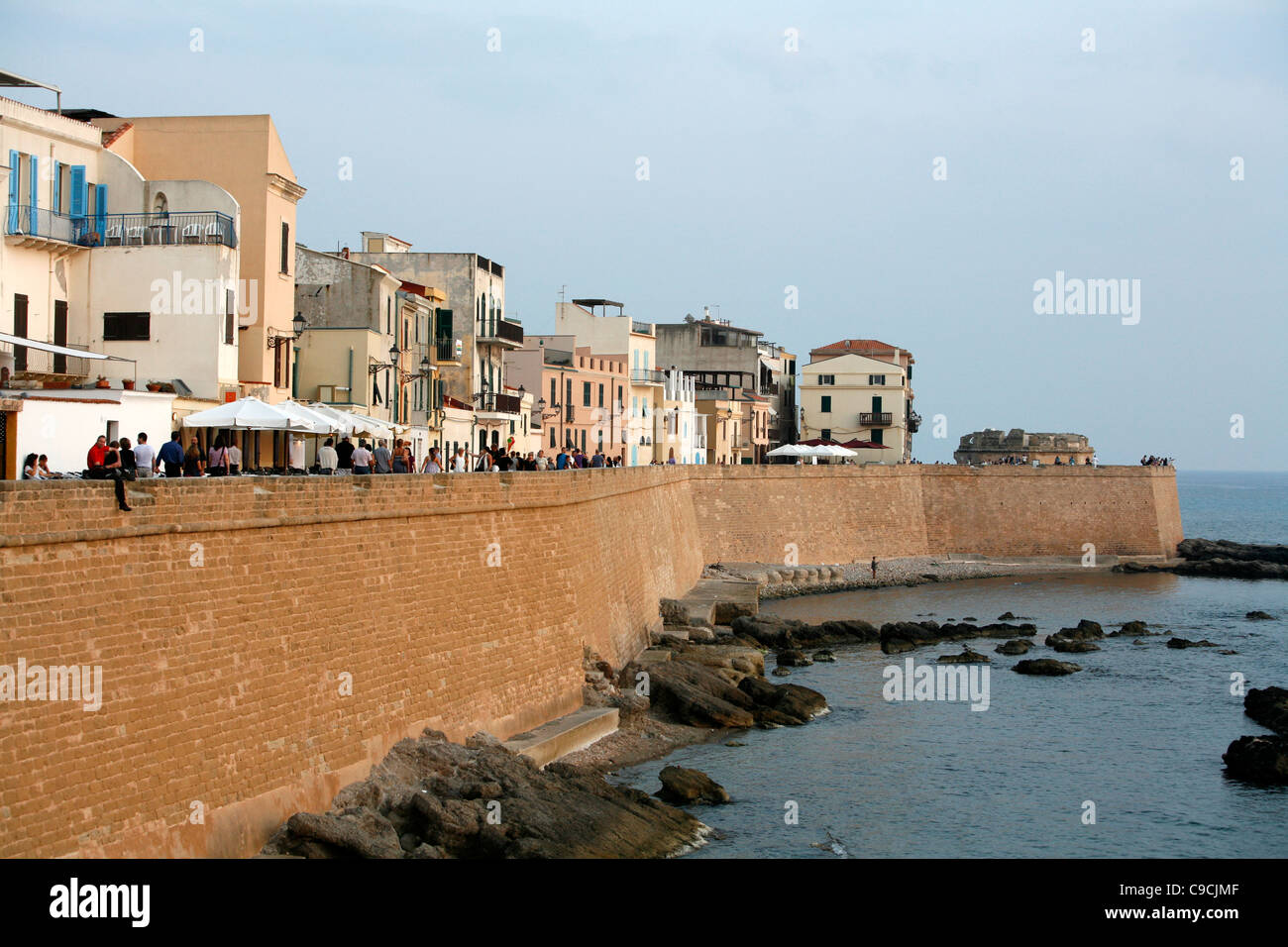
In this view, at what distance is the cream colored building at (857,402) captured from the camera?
2958 inches

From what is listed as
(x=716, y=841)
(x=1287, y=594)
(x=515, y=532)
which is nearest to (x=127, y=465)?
(x=515, y=532)

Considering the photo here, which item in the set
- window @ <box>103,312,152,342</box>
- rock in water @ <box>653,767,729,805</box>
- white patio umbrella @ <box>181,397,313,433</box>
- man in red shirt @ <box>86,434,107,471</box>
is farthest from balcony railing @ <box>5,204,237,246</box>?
rock in water @ <box>653,767,729,805</box>

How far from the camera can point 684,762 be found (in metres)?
23.2

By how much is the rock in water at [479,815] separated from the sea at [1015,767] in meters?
1.02

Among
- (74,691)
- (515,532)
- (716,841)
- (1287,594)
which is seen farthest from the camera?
(1287,594)

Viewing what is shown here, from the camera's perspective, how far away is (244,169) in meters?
28.8

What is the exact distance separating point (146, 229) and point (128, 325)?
1981 millimetres

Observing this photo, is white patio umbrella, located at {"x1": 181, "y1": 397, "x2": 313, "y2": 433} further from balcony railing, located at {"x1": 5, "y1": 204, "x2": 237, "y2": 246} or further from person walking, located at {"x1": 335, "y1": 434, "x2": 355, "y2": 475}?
balcony railing, located at {"x1": 5, "y1": 204, "x2": 237, "y2": 246}

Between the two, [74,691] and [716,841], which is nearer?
[74,691]

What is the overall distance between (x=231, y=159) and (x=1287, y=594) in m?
44.4

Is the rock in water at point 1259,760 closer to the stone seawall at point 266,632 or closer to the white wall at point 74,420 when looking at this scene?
the stone seawall at point 266,632

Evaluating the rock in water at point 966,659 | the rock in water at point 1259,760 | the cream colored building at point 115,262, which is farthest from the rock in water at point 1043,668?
the cream colored building at point 115,262

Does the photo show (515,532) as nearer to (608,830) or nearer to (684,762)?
(684,762)

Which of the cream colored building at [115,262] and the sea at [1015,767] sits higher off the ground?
the cream colored building at [115,262]
